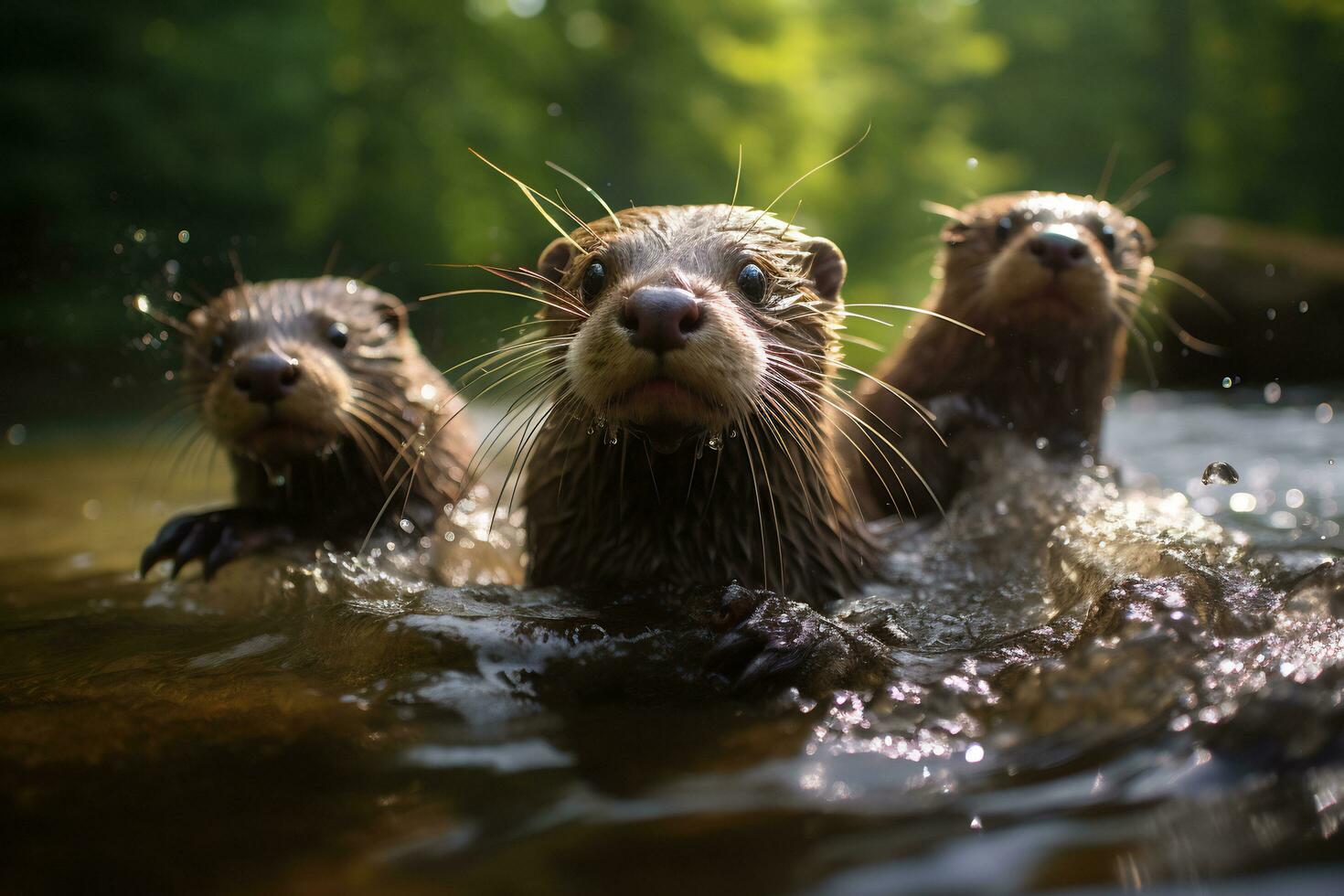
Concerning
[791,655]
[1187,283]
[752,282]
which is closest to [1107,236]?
[1187,283]

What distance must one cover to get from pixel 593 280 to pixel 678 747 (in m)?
1.16

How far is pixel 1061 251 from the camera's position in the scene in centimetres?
312

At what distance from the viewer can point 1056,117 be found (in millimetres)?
18469

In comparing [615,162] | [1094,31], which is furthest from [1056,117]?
[615,162]

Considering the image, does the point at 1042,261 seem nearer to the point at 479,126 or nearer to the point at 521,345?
the point at 521,345

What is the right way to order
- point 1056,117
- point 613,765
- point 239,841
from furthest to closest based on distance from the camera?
point 1056,117 → point 613,765 → point 239,841

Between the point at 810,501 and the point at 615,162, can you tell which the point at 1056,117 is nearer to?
the point at 615,162

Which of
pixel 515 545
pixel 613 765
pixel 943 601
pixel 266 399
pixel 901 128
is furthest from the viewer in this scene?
pixel 901 128

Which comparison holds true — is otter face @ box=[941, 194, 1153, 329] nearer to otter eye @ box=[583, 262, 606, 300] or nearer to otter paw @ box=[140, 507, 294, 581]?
otter eye @ box=[583, 262, 606, 300]

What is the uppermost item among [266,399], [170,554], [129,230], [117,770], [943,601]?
[129,230]

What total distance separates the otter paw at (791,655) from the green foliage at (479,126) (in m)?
6.77

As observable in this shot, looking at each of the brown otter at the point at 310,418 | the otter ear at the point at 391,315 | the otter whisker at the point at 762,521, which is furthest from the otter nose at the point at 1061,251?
the otter ear at the point at 391,315

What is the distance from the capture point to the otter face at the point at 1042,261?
3162mm

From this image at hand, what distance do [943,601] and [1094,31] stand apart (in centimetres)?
1871
